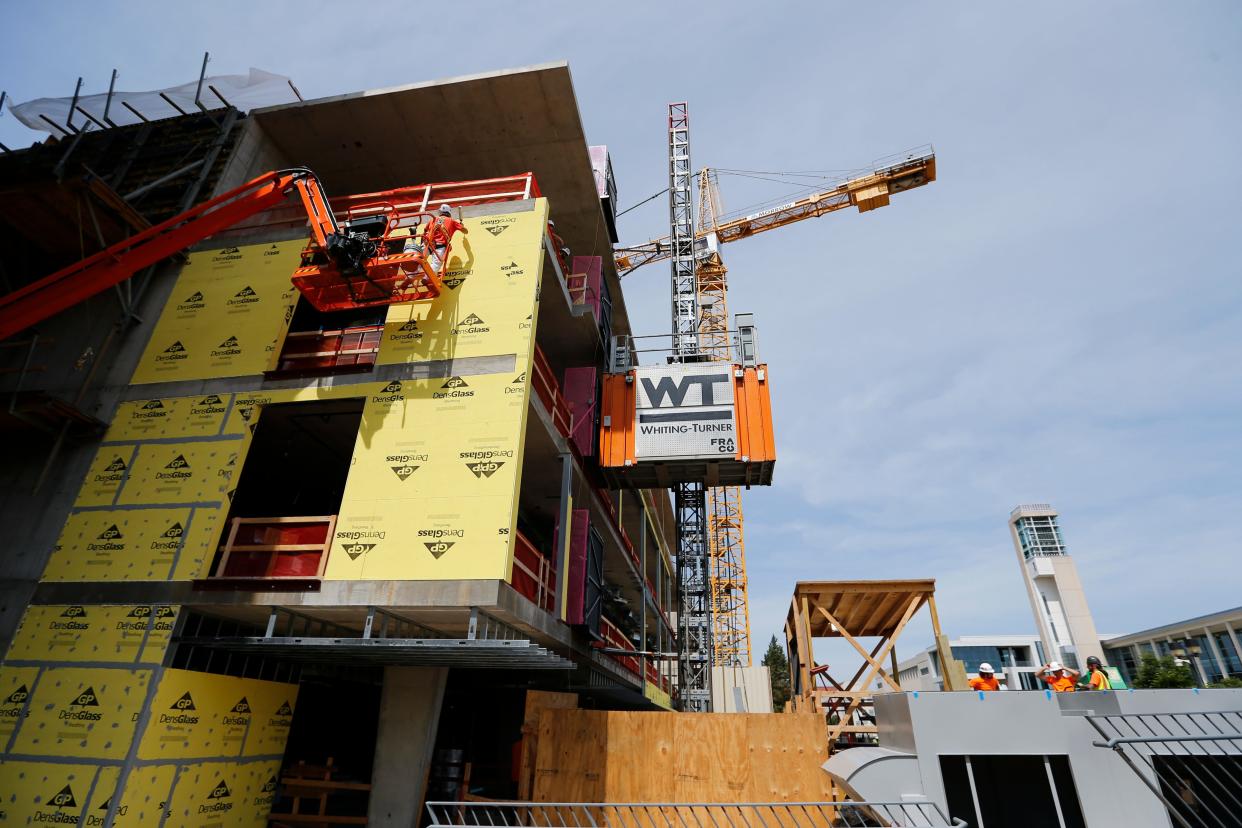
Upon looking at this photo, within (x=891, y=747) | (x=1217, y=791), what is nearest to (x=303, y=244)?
(x=891, y=747)

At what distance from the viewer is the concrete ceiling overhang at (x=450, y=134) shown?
16641mm

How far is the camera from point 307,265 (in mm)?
12258

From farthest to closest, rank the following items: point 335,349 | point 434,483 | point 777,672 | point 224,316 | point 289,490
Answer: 1. point 777,672
2. point 289,490
3. point 224,316
4. point 335,349
5. point 434,483

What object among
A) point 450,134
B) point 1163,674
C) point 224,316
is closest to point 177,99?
point 450,134

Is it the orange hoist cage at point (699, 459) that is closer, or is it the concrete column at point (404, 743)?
the concrete column at point (404, 743)

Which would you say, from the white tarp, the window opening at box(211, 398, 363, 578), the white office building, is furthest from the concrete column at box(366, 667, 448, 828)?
the white office building

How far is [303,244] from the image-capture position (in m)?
14.2

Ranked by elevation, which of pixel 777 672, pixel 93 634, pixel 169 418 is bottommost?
pixel 93 634

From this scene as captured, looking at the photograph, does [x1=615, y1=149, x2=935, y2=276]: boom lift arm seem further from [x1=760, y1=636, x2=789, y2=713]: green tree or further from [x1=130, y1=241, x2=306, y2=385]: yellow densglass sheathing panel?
[x1=760, y1=636, x2=789, y2=713]: green tree

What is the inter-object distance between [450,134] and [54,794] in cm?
1672

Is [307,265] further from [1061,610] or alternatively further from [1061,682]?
[1061,610]

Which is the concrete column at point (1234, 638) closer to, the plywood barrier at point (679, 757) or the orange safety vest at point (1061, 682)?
the orange safety vest at point (1061, 682)

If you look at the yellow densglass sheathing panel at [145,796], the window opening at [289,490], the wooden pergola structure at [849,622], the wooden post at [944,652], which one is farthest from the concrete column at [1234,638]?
the yellow densglass sheathing panel at [145,796]

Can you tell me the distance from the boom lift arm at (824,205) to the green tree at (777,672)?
51.8m
